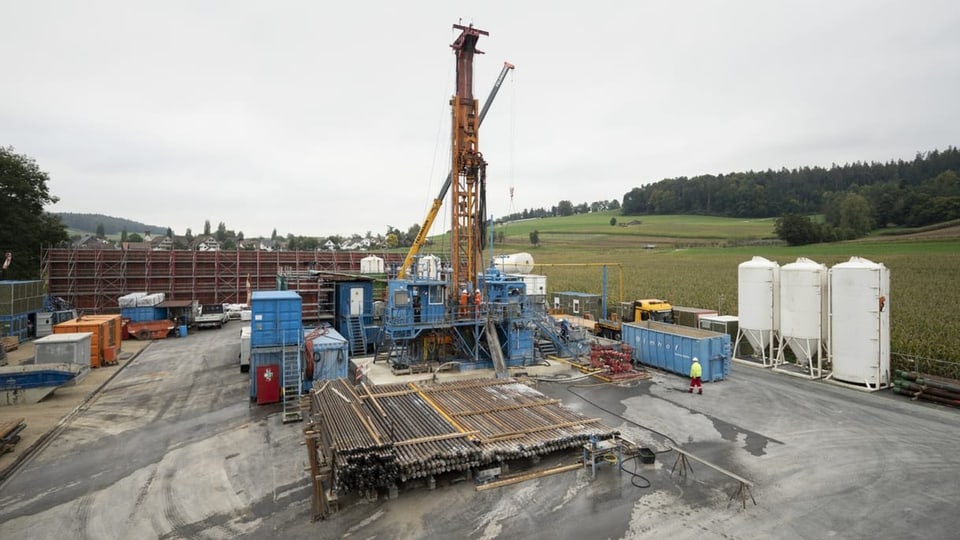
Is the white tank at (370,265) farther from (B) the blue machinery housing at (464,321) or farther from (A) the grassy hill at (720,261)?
(B) the blue machinery housing at (464,321)

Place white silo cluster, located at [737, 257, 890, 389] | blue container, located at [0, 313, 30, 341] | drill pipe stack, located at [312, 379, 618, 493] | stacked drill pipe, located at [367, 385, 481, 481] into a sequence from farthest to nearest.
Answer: blue container, located at [0, 313, 30, 341] < white silo cluster, located at [737, 257, 890, 389] < stacked drill pipe, located at [367, 385, 481, 481] < drill pipe stack, located at [312, 379, 618, 493]

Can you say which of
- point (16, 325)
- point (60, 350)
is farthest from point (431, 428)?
point (16, 325)

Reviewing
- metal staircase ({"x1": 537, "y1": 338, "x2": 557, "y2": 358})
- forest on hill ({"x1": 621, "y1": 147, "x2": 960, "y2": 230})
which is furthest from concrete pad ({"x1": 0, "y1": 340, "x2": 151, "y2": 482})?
forest on hill ({"x1": 621, "y1": 147, "x2": 960, "y2": 230})

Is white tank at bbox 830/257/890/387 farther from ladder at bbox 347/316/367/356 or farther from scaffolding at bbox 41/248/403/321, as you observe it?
scaffolding at bbox 41/248/403/321

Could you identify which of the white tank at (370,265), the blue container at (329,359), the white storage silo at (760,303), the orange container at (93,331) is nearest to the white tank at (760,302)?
the white storage silo at (760,303)

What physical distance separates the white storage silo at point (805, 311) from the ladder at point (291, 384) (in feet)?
61.6

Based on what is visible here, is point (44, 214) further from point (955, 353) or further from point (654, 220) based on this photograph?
point (654, 220)

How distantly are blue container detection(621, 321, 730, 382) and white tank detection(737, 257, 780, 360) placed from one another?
200 centimetres

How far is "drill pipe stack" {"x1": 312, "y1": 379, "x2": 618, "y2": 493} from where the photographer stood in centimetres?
902

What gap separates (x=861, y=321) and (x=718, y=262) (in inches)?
1602

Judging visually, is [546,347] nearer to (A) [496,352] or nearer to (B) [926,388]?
(A) [496,352]

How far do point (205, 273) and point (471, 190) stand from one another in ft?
87.4

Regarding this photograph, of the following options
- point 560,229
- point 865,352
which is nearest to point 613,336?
point 865,352

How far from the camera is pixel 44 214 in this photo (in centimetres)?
3572
